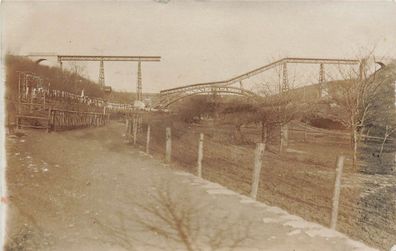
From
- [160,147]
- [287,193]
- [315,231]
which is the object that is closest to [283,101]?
[160,147]

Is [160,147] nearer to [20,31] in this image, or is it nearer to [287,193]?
[287,193]

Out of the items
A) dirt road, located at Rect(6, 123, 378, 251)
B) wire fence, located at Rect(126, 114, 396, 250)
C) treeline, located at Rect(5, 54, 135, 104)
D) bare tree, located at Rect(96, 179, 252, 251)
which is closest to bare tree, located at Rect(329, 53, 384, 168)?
wire fence, located at Rect(126, 114, 396, 250)

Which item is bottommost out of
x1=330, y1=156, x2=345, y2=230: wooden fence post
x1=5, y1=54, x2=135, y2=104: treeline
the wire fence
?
the wire fence

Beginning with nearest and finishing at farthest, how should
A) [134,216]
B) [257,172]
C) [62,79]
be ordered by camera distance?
1. [134,216]
2. [257,172]
3. [62,79]

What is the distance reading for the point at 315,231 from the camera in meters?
4.70

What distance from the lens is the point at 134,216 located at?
4.92m

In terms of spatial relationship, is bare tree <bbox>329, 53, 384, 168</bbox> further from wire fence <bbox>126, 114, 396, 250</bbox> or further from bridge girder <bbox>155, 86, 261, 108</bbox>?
bridge girder <bbox>155, 86, 261, 108</bbox>

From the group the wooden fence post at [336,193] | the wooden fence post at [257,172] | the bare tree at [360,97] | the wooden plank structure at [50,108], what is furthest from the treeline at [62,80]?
the bare tree at [360,97]

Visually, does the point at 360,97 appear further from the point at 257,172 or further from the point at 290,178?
the point at 257,172

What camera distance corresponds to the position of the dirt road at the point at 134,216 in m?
4.21

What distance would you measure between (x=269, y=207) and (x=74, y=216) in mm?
2975

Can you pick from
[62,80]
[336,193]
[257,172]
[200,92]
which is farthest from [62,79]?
[336,193]

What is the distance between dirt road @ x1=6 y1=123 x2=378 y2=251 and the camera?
4215mm

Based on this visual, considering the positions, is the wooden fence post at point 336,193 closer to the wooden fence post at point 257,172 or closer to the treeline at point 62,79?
the wooden fence post at point 257,172
